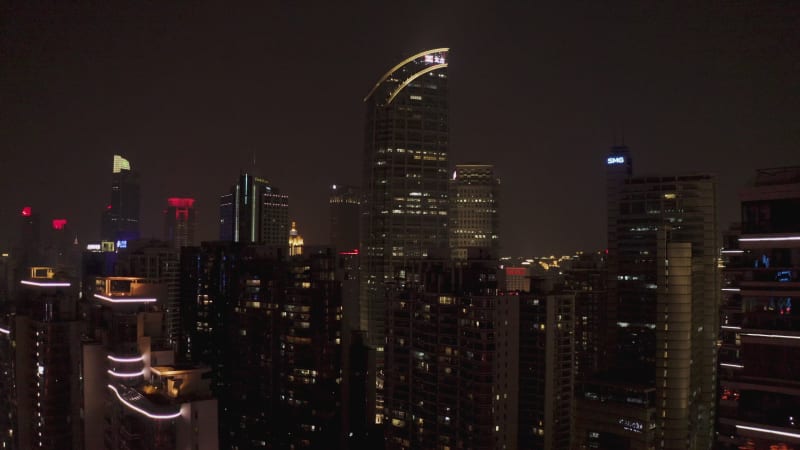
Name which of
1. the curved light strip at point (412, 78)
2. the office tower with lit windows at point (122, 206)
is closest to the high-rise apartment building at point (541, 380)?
the curved light strip at point (412, 78)

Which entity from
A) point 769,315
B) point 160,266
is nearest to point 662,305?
point 769,315

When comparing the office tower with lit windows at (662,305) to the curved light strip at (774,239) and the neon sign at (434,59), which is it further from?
the curved light strip at (774,239)

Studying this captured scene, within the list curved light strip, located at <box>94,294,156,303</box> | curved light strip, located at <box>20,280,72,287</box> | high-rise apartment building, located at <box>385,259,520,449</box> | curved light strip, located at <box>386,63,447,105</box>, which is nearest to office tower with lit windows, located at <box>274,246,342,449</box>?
high-rise apartment building, located at <box>385,259,520,449</box>

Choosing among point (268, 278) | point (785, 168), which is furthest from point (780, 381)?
point (268, 278)

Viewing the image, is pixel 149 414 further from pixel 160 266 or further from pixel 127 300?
pixel 160 266

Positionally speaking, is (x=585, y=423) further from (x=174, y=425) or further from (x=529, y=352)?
(x=174, y=425)
